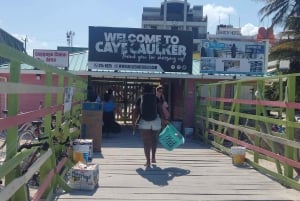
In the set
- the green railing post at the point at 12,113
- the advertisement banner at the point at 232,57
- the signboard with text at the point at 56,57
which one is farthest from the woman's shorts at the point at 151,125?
the advertisement banner at the point at 232,57

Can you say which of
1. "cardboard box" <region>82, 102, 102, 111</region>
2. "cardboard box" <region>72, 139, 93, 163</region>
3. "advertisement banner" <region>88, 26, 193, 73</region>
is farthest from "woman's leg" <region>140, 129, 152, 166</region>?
"advertisement banner" <region>88, 26, 193, 73</region>

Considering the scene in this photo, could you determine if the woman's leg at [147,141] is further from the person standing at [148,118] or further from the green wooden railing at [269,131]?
the green wooden railing at [269,131]

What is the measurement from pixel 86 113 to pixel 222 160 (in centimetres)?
351

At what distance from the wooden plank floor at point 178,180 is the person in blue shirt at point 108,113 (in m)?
4.18

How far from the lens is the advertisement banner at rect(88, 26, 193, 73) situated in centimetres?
1720

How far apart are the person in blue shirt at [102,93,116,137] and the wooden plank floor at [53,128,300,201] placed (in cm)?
418

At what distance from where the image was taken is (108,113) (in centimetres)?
1603

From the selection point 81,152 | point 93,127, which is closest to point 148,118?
point 81,152

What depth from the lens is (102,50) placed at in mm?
17234

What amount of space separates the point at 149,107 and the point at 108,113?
6.61m

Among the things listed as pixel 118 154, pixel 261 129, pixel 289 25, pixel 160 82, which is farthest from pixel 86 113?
pixel 289 25

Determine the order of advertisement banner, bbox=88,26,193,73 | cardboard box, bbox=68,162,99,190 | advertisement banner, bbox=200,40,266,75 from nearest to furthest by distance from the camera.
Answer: cardboard box, bbox=68,162,99,190, advertisement banner, bbox=88,26,193,73, advertisement banner, bbox=200,40,266,75

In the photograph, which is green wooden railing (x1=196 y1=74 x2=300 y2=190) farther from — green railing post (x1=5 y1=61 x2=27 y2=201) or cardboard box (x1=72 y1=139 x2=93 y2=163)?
green railing post (x1=5 y1=61 x2=27 y2=201)

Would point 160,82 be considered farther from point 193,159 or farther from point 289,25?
point 289,25
